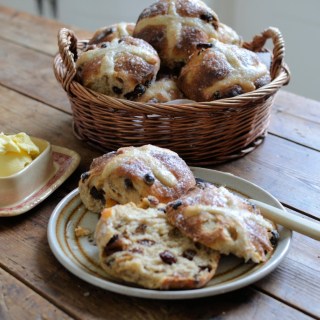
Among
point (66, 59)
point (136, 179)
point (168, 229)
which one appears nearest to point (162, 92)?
point (66, 59)

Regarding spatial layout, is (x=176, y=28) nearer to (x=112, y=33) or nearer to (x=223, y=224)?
(x=112, y=33)

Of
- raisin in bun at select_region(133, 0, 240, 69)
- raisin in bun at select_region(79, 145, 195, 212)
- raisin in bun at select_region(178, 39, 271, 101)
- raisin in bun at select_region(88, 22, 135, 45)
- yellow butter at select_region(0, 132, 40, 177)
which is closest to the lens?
raisin in bun at select_region(79, 145, 195, 212)

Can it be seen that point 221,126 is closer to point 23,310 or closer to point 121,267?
point 121,267

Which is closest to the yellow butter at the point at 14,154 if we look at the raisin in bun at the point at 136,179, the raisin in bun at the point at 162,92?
the raisin in bun at the point at 136,179

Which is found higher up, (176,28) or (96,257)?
(176,28)

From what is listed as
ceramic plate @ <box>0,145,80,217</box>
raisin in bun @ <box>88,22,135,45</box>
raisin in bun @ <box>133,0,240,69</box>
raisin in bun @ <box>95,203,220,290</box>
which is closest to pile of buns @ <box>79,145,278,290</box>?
raisin in bun @ <box>95,203,220,290</box>

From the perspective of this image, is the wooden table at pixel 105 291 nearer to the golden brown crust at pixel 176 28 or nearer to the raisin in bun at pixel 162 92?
the raisin in bun at pixel 162 92

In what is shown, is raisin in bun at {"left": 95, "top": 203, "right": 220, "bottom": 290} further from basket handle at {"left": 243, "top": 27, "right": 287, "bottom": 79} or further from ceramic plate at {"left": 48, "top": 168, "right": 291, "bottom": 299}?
basket handle at {"left": 243, "top": 27, "right": 287, "bottom": 79}
